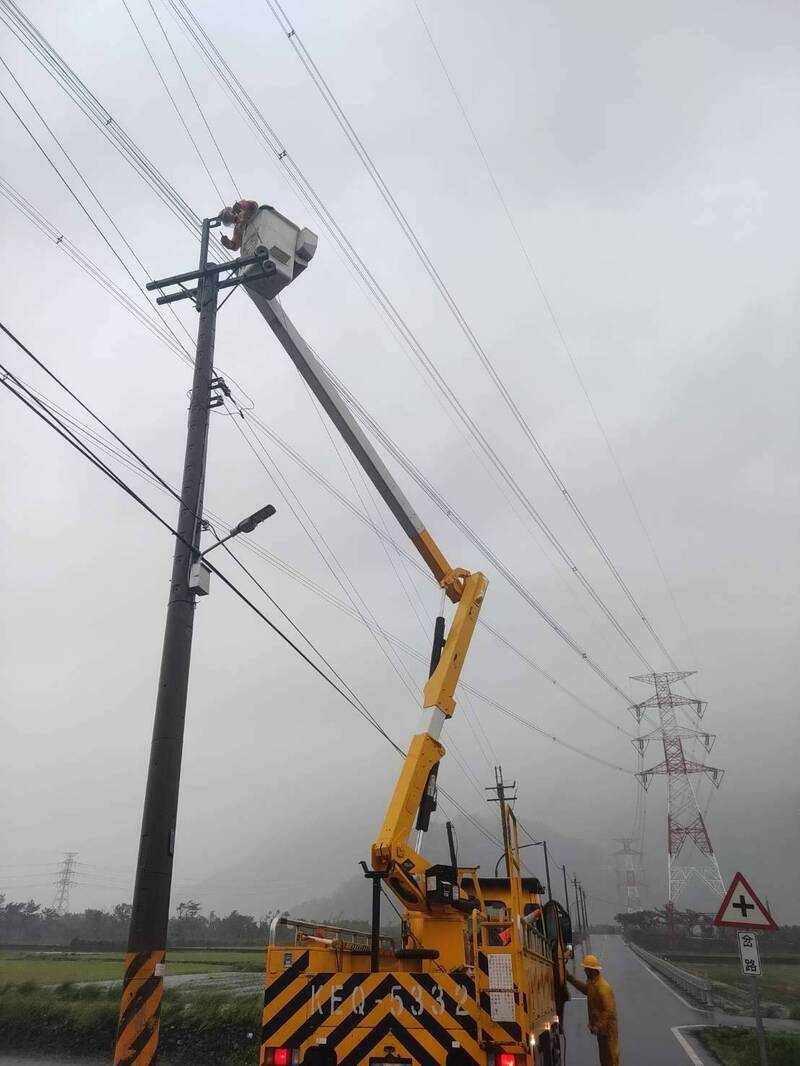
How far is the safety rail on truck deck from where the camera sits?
321 inches

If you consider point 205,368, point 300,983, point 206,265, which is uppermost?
point 206,265

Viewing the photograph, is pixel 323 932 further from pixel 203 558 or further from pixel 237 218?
pixel 237 218

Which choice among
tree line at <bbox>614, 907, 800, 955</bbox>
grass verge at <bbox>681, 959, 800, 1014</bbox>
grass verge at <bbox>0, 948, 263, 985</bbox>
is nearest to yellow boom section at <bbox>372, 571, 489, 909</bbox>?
grass verge at <bbox>681, 959, 800, 1014</bbox>

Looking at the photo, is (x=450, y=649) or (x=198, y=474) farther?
(x=450, y=649)

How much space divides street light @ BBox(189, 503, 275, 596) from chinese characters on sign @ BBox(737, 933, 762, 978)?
28.9 feet

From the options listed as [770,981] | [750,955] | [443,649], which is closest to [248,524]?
[443,649]

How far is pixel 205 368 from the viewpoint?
11.3 m

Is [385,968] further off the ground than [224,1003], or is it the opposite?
[385,968]

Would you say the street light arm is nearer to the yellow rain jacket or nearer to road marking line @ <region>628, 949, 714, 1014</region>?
the yellow rain jacket

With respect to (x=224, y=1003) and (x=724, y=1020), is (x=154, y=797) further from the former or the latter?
(x=724, y=1020)

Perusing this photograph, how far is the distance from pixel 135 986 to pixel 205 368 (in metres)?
7.96

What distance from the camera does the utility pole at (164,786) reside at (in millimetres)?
7922

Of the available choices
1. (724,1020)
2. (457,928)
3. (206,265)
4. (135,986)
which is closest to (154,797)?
(135,986)

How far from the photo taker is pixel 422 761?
445 inches
